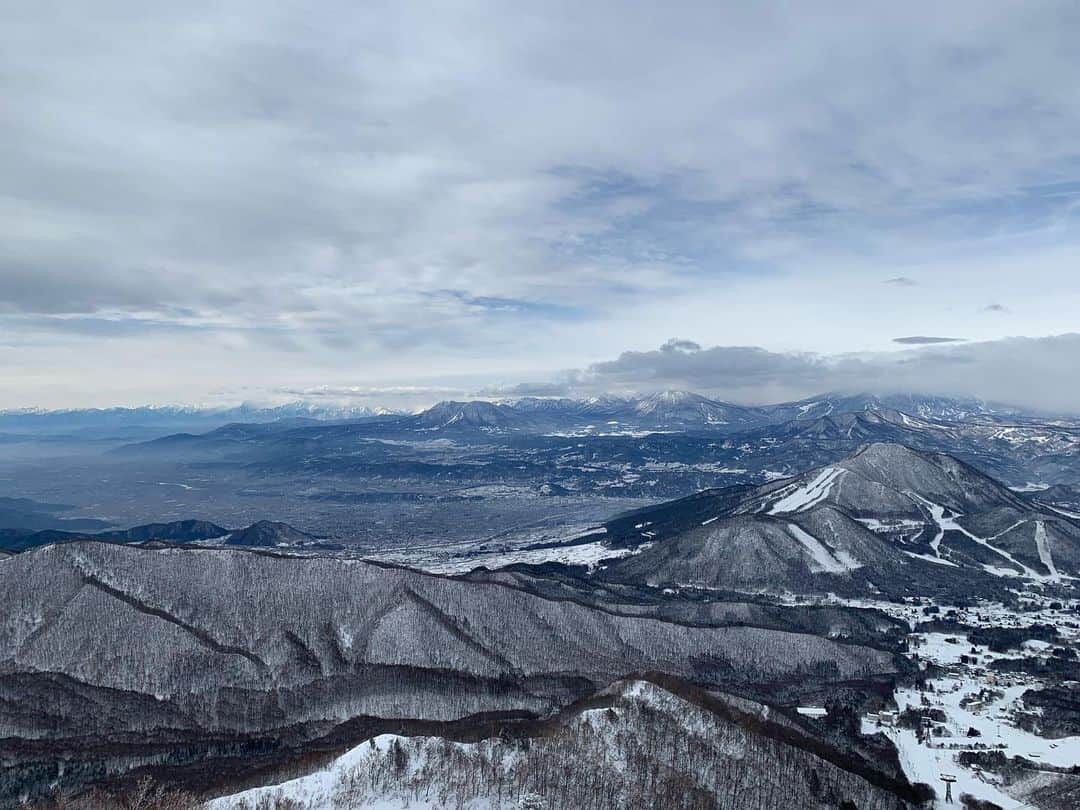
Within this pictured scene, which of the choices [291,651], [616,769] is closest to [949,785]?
[616,769]

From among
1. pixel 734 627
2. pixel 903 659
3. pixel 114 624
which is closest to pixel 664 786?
pixel 734 627

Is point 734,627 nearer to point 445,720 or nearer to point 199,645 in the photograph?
point 445,720

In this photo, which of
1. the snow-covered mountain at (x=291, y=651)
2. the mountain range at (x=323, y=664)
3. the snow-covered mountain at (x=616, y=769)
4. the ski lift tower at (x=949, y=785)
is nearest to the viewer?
the snow-covered mountain at (x=616, y=769)

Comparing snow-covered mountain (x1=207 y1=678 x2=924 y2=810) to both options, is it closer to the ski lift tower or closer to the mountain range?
the mountain range

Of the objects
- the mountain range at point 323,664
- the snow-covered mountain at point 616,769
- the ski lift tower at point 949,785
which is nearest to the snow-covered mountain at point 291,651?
the mountain range at point 323,664

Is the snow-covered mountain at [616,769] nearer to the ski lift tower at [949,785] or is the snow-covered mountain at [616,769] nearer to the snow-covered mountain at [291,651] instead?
the ski lift tower at [949,785]

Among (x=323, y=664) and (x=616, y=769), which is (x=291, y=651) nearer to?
(x=323, y=664)

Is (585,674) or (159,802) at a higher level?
(159,802)

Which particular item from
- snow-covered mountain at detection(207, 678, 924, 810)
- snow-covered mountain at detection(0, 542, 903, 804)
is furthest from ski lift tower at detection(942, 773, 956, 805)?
snow-covered mountain at detection(0, 542, 903, 804)
